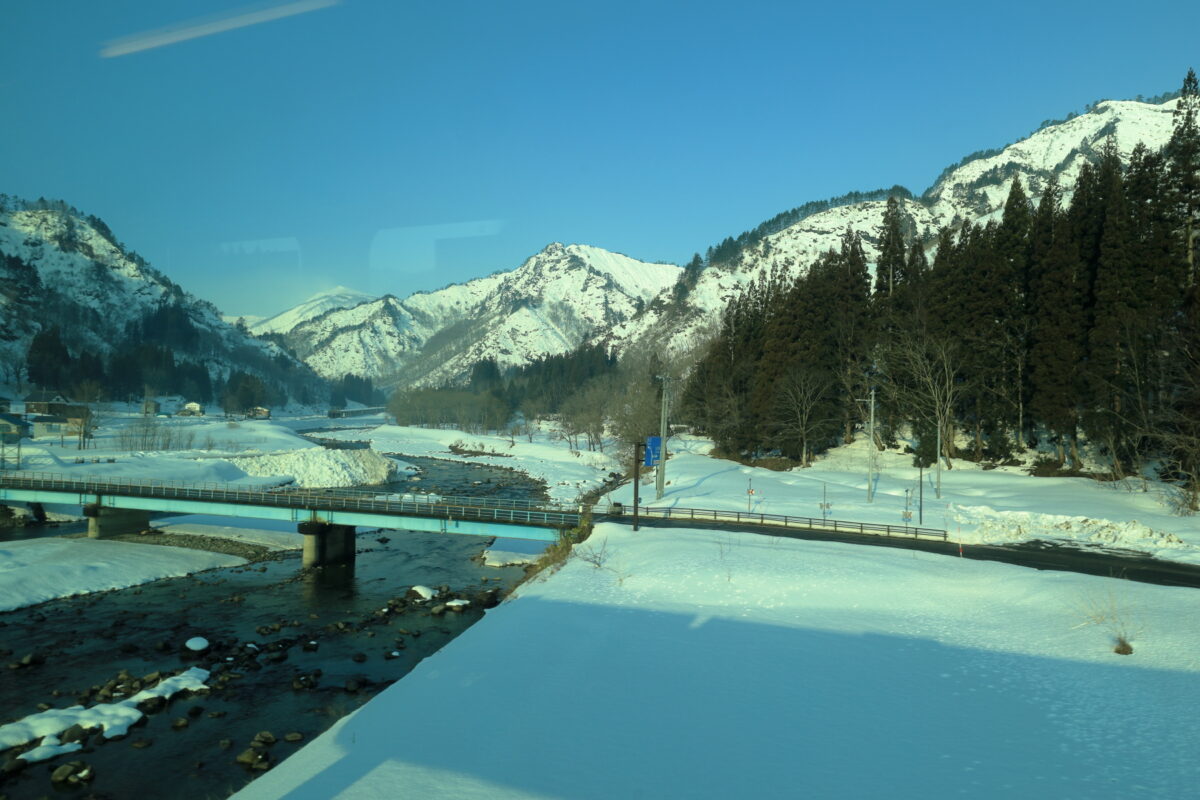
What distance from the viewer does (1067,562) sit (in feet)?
87.1

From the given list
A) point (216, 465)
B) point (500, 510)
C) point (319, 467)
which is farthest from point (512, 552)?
point (216, 465)

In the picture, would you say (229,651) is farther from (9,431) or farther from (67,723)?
(9,431)

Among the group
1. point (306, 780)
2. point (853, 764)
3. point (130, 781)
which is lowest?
point (130, 781)

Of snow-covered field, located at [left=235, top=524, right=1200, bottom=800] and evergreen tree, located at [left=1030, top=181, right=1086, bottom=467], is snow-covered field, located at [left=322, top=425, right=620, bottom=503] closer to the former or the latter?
evergreen tree, located at [left=1030, top=181, right=1086, bottom=467]

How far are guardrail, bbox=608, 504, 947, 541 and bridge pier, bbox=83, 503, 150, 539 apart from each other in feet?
116

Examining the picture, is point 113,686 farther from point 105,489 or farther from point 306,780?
point 105,489

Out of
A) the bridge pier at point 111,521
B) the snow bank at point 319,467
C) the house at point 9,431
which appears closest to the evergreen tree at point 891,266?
the snow bank at point 319,467

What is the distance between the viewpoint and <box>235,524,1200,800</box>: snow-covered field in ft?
37.0

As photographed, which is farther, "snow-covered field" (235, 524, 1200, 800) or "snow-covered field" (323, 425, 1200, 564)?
"snow-covered field" (323, 425, 1200, 564)

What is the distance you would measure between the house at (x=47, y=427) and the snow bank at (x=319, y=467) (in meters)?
38.3

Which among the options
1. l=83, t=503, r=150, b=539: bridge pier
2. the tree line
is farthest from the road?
l=83, t=503, r=150, b=539: bridge pier

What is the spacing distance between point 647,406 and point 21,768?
3010 inches

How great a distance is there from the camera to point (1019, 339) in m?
54.0

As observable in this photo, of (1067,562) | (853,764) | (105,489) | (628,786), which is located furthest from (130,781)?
(105,489)
